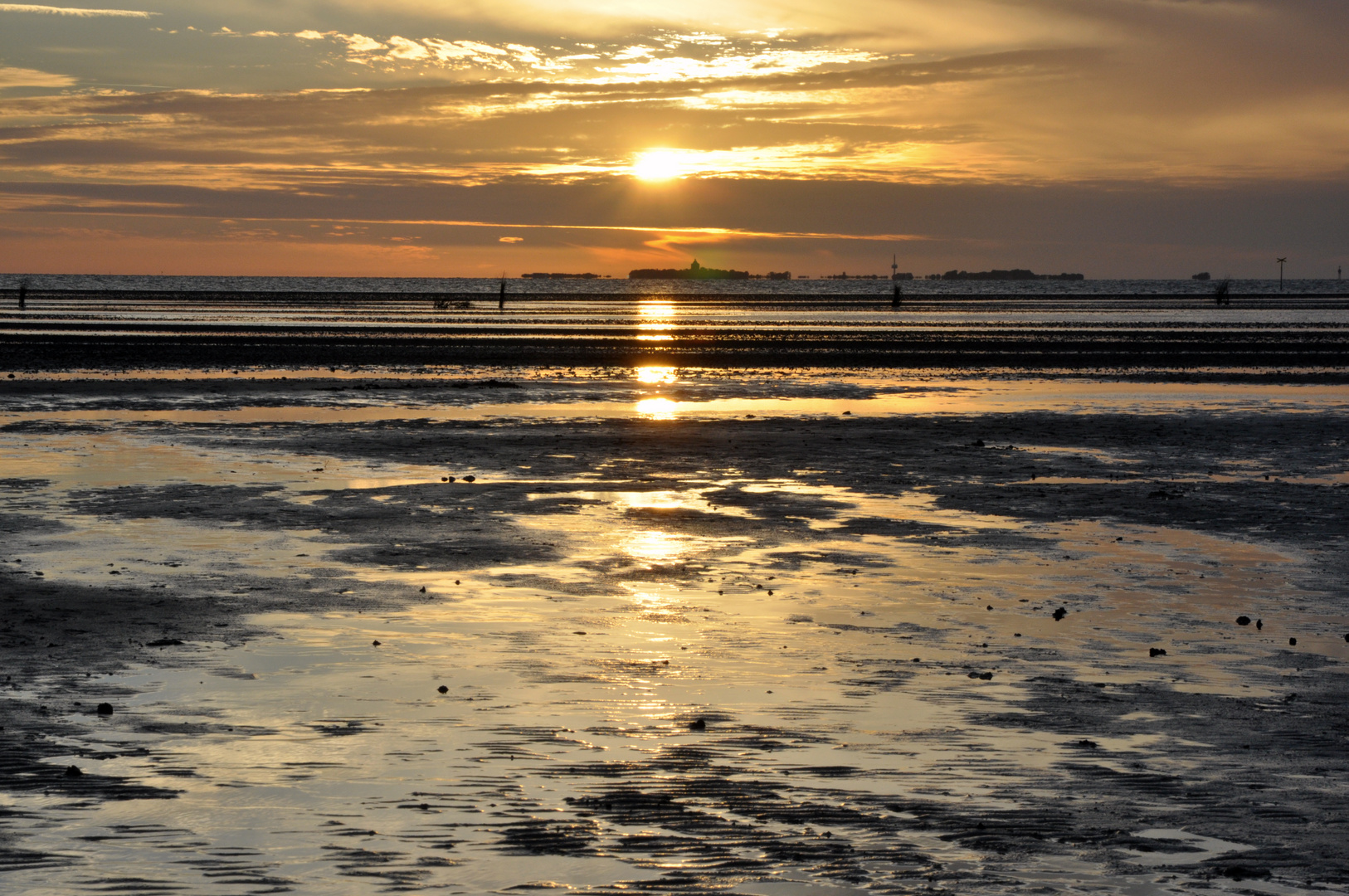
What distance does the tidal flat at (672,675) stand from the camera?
5.87 metres

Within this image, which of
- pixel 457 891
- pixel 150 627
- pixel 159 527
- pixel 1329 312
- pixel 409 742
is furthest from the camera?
pixel 1329 312

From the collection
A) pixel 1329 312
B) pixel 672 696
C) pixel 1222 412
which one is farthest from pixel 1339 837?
pixel 1329 312

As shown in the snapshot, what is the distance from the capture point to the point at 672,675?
878 cm

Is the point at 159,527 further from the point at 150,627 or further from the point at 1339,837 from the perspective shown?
the point at 1339,837

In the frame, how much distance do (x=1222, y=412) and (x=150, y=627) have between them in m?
24.5

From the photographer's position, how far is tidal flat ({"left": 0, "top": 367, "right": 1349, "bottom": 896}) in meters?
5.87

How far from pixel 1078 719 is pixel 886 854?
2536 mm

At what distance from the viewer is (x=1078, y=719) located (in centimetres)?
786

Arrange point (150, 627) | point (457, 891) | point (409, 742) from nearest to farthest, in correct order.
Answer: point (457, 891), point (409, 742), point (150, 627)

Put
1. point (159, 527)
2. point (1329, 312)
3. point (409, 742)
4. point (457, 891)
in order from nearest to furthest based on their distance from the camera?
point (457, 891) → point (409, 742) → point (159, 527) → point (1329, 312)

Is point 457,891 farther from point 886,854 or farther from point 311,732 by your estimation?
point 311,732

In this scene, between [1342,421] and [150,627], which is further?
[1342,421]

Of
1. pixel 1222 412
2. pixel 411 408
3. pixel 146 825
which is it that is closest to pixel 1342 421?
pixel 1222 412

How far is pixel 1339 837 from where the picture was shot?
19.8 ft
